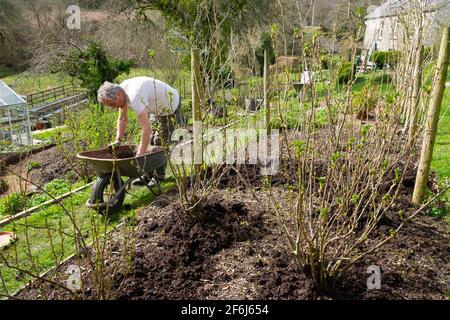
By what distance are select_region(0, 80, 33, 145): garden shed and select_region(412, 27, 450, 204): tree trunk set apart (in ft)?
31.1

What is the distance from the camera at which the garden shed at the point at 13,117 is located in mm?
9805

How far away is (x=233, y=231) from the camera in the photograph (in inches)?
127

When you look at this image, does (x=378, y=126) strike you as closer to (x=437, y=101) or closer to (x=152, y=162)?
(x=437, y=101)

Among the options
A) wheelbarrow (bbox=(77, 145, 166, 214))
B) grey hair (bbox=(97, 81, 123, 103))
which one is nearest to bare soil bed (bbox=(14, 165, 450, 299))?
wheelbarrow (bbox=(77, 145, 166, 214))

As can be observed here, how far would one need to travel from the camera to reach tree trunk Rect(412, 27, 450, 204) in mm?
3277

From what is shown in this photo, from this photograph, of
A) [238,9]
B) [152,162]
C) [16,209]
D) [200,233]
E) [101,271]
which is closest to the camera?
[101,271]

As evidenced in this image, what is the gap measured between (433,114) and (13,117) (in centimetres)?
1042

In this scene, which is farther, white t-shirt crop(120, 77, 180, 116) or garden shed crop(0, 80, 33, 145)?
garden shed crop(0, 80, 33, 145)

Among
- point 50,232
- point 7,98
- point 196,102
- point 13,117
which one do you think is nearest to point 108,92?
point 196,102

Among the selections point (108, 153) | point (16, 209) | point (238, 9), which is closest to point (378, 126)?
point (108, 153)

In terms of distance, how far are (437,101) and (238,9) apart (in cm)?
1090

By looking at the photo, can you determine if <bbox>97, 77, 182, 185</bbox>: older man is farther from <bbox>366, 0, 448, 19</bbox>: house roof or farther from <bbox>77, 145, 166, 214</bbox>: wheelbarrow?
<bbox>366, 0, 448, 19</bbox>: house roof
